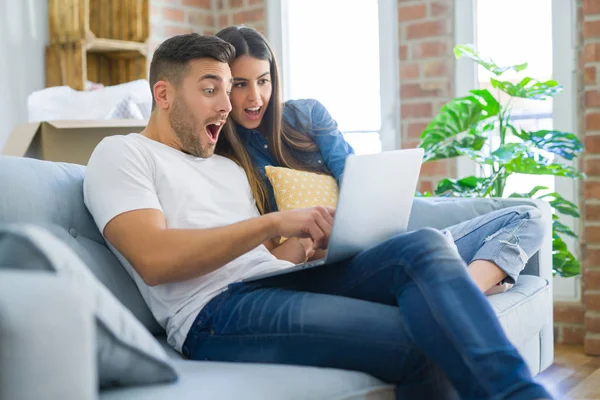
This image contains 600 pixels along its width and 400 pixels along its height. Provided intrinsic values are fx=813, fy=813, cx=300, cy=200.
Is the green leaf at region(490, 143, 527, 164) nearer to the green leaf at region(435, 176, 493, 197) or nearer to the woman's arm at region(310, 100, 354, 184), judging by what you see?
the green leaf at region(435, 176, 493, 197)

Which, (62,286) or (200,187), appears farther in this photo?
(200,187)

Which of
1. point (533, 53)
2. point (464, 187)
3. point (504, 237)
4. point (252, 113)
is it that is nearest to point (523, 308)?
point (504, 237)

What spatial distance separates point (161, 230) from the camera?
152 cm

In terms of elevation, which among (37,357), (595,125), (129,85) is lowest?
(37,357)

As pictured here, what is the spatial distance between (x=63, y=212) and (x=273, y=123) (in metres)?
0.68

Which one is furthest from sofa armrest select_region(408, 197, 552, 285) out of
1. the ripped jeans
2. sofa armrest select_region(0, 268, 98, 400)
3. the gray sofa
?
sofa armrest select_region(0, 268, 98, 400)

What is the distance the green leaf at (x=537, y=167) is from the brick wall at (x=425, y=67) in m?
0.66

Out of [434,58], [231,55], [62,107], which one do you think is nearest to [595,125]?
[434,58]

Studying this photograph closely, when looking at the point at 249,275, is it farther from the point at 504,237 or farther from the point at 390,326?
the point at 504,237

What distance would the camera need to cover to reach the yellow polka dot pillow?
205cm

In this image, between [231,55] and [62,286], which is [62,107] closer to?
[231,55]

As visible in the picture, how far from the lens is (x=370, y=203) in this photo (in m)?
1.50

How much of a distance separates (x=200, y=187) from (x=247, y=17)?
2.69m

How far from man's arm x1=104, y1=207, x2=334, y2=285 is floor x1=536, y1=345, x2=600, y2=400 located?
1422mm
